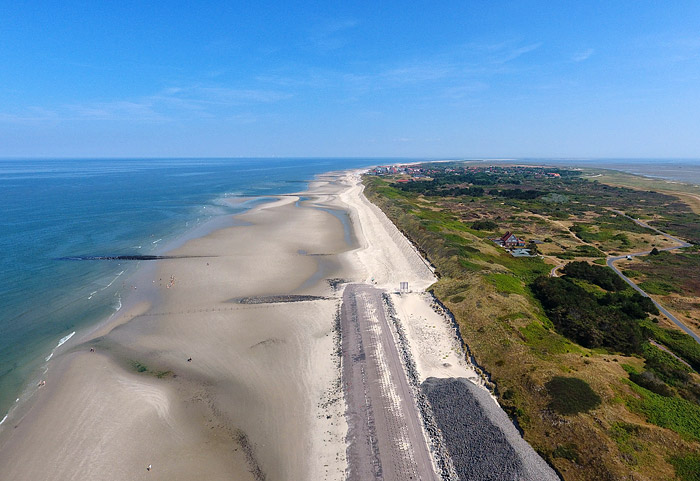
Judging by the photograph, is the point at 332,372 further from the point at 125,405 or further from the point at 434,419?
the point at 125,405

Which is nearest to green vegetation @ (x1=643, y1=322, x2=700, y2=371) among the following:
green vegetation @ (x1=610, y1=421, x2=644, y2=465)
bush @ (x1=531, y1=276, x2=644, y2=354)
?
bush @ (x1=531, y1=276, x2=644, y2=354)

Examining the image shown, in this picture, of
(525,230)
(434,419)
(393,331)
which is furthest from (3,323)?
(525,230)

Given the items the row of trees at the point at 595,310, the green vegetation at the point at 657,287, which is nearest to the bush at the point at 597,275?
the row of trees at the point at 595,310

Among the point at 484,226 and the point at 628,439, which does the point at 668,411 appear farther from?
the point at 484,226

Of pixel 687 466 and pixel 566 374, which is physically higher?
pixel 566 374

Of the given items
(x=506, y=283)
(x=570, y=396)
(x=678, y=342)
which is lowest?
(x=678, y=342)

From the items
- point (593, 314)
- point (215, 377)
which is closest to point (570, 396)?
point (593, 314)
